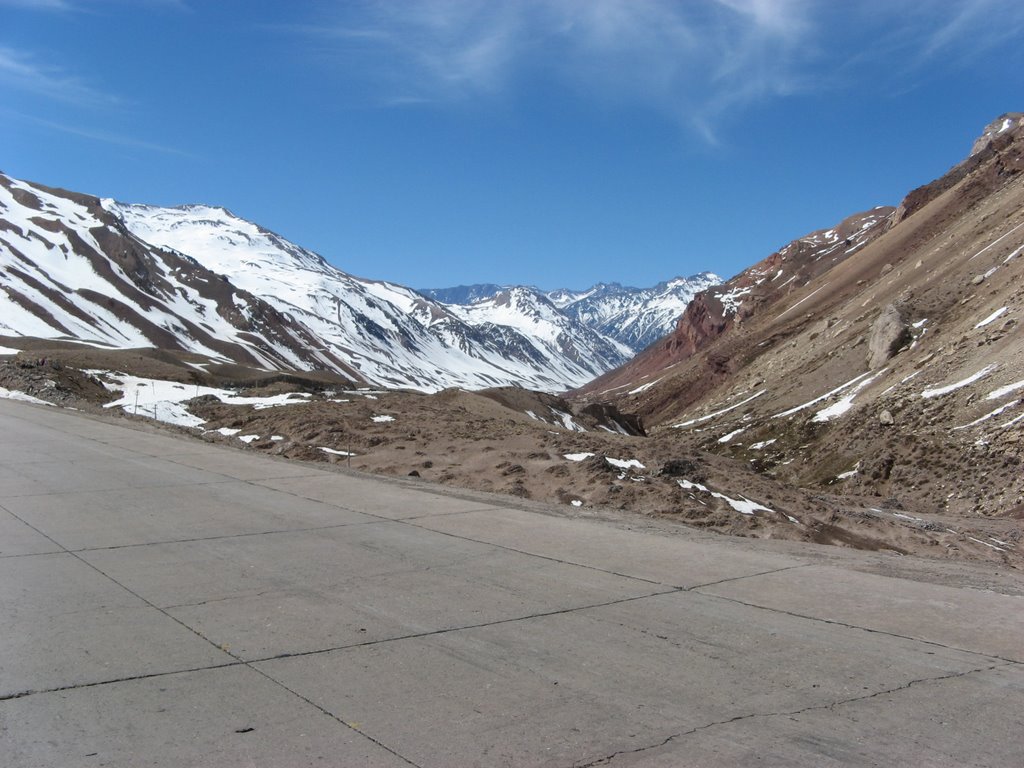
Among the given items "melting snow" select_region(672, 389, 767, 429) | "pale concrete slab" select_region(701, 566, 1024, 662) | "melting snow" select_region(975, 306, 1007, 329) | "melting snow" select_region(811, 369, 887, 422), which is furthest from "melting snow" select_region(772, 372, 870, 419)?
"pale concrete slab" select_region(701, 566, 1024, 662)

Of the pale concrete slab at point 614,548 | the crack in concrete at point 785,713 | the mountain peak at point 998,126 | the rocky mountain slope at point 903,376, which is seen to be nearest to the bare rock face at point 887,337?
the rocky mountain slope at point 903,376

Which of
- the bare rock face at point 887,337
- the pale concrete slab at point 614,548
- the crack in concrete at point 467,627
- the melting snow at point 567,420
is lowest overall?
the crack in concrete at point 467,627

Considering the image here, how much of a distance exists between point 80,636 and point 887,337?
167 ft

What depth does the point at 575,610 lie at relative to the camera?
25.6 ft

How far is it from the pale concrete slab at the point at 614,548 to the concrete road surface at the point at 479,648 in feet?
0.22

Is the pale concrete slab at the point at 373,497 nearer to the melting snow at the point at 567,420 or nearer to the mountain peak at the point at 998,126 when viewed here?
the melting snow at the point at 567,420

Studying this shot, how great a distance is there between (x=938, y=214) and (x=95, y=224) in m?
179

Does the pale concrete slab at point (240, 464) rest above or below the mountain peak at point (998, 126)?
below

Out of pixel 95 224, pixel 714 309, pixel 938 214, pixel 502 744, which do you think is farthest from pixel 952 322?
pixel 95 224

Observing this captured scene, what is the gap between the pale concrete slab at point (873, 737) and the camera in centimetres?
477

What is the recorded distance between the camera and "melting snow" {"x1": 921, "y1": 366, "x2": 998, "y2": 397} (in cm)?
3809

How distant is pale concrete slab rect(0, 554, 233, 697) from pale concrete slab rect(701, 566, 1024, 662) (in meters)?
5.05

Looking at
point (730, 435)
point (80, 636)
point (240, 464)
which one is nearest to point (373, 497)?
point (240, 464)

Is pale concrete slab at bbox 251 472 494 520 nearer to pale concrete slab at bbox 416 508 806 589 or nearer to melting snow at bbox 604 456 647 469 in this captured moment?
pale concrete slab at bbox 416 508 806 589
